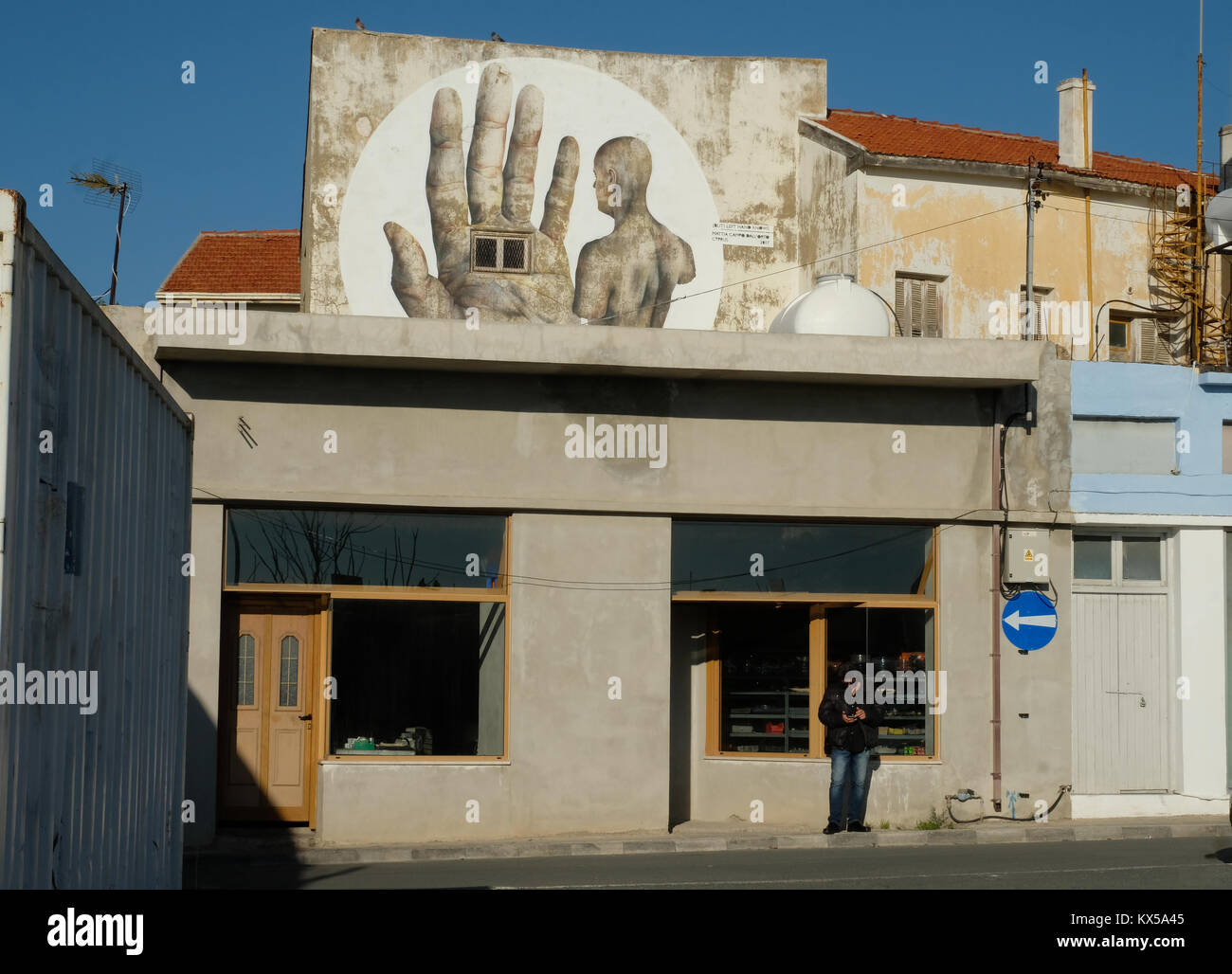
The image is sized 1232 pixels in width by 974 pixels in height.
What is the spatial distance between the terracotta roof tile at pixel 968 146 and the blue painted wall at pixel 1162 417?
4.71 m

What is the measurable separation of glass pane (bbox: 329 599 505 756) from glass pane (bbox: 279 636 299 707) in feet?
1.55

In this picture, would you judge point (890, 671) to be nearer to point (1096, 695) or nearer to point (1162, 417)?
point (1096, 695)

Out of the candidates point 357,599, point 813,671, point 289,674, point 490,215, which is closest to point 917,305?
point 490,215

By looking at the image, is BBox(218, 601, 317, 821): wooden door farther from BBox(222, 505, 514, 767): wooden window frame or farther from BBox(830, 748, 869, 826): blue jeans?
BBox(830, 748, 869, 826): blue jeans

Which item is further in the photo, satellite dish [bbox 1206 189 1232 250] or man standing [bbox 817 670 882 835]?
satellite dish [bbox 1206 189 1232 250]

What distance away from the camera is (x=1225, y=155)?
23359mm

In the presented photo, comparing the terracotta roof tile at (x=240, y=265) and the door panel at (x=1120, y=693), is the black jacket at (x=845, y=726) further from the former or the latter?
the terracotta roof tile at (x=240, y=265)

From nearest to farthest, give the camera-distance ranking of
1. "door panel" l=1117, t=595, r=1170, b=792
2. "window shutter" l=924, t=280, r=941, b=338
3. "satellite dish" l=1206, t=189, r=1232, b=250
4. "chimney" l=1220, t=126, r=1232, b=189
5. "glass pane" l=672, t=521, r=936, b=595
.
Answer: "glass pane" l=672, t=521, r=936, b=595 < "door panel" l=1117, t=595, r=1170, b=792 < "satellite dish" l=1206, t=189, r=1232, b=250 < "window shutter" l=924, t=280, r=941, b=338 < "chimney" l=1220, t=126, r=1232, b=189

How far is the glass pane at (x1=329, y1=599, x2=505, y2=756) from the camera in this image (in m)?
16.6

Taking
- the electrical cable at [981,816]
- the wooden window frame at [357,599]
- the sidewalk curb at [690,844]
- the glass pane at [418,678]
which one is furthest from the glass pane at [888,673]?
the glass pane at [418,678]

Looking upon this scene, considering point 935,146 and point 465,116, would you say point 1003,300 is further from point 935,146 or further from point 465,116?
point 465,116

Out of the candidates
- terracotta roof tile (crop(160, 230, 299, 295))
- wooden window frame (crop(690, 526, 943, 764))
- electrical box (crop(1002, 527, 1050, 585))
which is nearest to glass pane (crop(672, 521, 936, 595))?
wooden window frame (crop(690, 526, 943, 764))

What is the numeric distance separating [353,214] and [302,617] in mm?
8679
